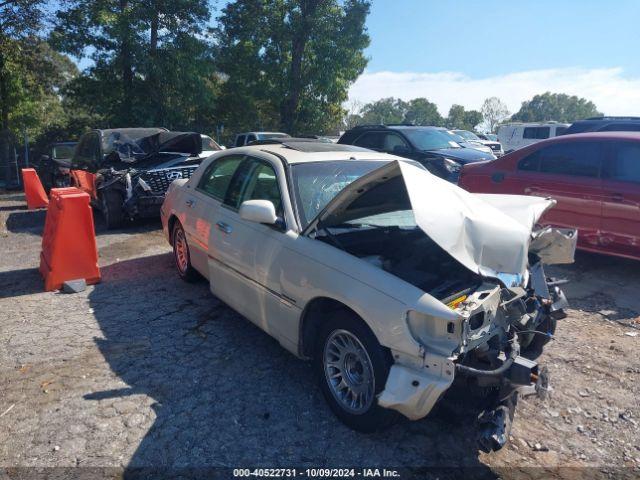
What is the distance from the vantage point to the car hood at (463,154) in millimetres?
9562

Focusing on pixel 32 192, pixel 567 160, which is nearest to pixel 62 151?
pixel 32 192

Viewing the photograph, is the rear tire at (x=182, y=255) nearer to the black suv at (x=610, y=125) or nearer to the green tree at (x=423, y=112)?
the black suv at (x=610, y=125)

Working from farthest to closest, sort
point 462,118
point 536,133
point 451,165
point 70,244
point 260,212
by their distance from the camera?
point 462,118 < point 536,133 < point 451,165 < point 70,244 < point 260,212

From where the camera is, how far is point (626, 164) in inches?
224

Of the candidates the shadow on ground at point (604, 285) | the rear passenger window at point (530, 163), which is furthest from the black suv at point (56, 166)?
the shadow on ground at point (604, 285)

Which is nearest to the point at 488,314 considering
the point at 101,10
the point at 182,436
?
the point at 182,436

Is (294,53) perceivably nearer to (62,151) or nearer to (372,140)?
(62,151)

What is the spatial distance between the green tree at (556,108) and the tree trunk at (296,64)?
90774 millimetres

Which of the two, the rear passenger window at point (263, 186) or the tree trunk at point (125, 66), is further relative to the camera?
the tree trunk at point (125, 66)

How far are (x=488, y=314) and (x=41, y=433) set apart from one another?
279 cm

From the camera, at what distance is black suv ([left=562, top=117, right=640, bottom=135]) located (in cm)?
1035

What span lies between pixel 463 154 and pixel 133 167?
21.2 feet

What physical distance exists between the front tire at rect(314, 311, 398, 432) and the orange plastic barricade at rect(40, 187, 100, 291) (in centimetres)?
353

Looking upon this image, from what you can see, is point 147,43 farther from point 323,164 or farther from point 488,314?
point 488,314
